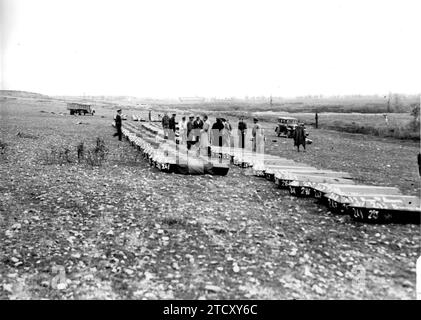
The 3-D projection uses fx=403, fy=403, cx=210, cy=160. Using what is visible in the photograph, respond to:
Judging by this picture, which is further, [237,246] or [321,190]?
[321,190]

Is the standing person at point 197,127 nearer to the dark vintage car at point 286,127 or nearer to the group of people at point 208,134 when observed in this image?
the group of people at point 208,134

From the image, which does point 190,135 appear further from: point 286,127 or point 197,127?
point 286,127

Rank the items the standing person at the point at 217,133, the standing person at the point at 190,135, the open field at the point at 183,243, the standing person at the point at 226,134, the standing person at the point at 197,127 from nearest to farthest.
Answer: the open field at the point at 183,243 → the standing person at the point at 190,135 → the standing person at the point at 197,127 → the standing person at the point at 217,133 → the standing person at the point at 226,134

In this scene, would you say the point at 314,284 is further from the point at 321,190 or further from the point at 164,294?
the point at 321,190

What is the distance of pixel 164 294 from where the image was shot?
5707 millimetres

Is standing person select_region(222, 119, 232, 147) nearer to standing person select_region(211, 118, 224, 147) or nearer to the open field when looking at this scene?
standing person select_region(211, 118, 224, 147)

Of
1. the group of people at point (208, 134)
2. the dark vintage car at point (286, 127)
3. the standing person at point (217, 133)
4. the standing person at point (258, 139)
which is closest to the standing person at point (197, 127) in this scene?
the group of people at point (208, 134)

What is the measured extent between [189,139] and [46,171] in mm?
8265

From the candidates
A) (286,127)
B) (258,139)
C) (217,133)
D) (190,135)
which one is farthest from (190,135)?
(286,127)

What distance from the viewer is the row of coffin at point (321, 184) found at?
898cm

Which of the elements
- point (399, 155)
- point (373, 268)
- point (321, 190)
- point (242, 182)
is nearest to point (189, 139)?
point (242, 182)

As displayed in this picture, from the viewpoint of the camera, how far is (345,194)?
986cm

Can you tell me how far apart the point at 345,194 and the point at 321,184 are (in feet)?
4.26
